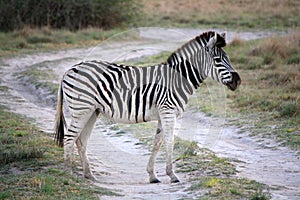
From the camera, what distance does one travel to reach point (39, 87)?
14695 millimetres

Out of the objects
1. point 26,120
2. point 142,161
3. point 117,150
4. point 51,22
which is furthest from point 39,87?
point 51,22

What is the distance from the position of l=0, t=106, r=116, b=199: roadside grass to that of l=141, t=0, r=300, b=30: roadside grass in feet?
65.3

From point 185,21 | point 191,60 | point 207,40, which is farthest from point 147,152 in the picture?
point 185,21

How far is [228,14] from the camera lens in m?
32.1

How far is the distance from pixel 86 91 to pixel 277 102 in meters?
5.34

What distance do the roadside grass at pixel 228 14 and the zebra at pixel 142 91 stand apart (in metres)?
20.1

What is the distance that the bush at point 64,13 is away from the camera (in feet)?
84.7

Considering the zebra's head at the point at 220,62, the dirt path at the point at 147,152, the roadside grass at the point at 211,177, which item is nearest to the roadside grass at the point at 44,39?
the dirt path at the point at 147,152

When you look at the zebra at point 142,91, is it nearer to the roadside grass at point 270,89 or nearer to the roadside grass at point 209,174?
the roadside grass at point 209,174

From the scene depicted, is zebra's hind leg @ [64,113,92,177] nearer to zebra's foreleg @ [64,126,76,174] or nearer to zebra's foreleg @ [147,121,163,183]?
zebra's foreleg @ [64,126,76,174]

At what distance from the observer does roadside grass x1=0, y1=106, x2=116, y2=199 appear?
21.7 feet

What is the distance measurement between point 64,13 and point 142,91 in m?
19.4

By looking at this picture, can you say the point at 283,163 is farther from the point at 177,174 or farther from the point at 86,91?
the point at 86,91

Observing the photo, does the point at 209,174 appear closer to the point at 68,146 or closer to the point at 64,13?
the point at 68,146
